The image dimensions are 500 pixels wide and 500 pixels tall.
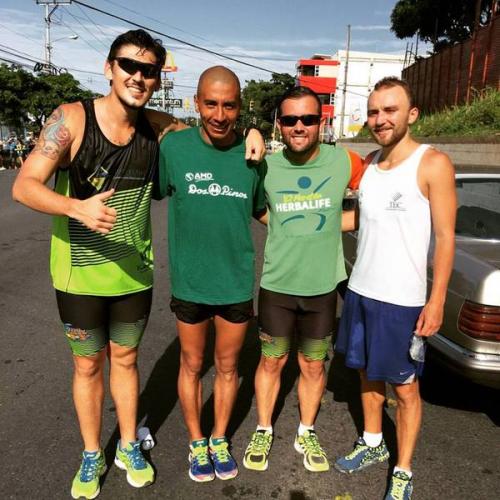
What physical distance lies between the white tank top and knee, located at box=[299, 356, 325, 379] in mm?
540

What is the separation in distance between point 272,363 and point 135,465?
91cm

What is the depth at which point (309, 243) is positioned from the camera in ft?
8.37

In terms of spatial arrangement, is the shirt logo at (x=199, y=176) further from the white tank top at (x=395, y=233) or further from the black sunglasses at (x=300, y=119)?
the white tank top at (x=395, y=233)

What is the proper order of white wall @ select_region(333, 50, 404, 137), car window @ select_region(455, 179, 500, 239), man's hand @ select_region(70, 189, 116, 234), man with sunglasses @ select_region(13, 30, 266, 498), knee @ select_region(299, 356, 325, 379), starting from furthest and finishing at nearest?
white wall @ select_region(333, 50, 404, 137) < car window @ select_region(455, 179, 500, 239) < knee @ select_region(299, 356, 325, 379) < man with sunglasses @ select_region(13, 30, 266, 498) < man's hand @ select_region(70, 189, 116, 234)

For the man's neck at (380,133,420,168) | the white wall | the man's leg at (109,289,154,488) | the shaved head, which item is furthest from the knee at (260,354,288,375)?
the white wall

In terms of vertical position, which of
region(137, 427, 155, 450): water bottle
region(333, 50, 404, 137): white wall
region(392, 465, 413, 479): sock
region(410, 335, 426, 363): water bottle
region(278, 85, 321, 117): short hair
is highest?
region(333, 50, 404, 137): white wall

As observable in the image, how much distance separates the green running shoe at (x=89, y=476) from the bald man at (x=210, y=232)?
1.56 feet

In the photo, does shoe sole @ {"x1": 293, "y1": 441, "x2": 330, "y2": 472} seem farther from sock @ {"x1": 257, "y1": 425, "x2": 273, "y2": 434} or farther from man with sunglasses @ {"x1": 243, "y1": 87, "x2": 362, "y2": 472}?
sock @ {"x1": 257, "y1": 425, "x2": 273, "y2": 434}

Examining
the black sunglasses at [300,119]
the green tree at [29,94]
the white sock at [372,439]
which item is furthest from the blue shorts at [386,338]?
the green tree at [29,94]

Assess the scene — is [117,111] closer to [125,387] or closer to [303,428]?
[125,387]

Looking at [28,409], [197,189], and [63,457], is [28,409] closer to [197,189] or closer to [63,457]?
[63,457]

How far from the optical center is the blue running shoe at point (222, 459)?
2.56 metres

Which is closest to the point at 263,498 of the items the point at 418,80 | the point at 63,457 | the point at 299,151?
the point at 63,457

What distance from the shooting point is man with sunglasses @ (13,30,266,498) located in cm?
221
